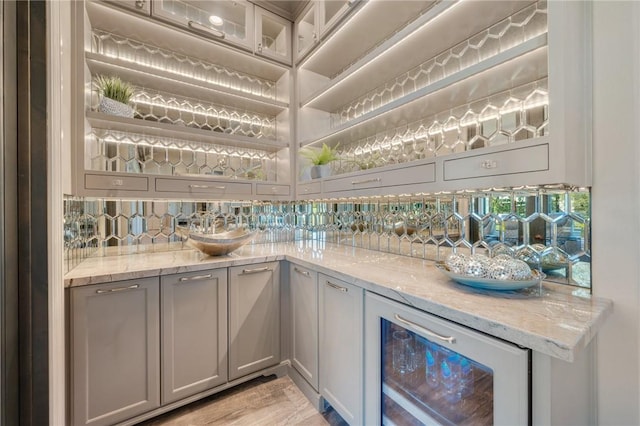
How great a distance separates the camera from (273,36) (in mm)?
2375

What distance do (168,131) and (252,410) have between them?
183 centimetres

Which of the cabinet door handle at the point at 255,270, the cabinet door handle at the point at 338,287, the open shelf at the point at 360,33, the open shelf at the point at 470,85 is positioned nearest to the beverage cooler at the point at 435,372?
the cabinet door handle at the point at 338,287

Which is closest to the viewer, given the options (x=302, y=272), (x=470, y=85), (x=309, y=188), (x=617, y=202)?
(x=617, y=202)

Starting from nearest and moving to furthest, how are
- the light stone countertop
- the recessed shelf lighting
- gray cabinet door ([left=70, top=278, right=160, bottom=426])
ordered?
the light stone countertop < gray cabinet door ([left=70, top=278, right=160, bottom=426]) < the recessed shelf lighting

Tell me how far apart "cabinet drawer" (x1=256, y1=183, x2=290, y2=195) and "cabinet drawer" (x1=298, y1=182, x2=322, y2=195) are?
0.40ft

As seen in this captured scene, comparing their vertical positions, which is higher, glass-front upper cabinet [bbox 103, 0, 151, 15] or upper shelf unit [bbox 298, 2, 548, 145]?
glass-front upper cabinet [bbox 103, 0, 151, 15]

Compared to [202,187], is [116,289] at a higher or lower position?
lower

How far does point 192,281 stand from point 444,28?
1.90 m

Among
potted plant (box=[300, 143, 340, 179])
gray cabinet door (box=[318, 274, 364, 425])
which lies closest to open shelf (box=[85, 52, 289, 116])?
potted plant (box=[300, 143, 340, 179])

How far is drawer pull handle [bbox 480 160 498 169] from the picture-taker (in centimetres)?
101

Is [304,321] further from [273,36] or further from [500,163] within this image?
[273,36]

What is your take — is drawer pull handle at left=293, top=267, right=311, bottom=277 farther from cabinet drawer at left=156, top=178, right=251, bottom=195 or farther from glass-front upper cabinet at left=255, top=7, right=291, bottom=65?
glass-front upper cabinet at left=255, top=7, right=291, bottom=65

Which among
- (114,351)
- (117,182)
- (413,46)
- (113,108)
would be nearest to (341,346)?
(114,351)

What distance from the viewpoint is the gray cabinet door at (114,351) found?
1.25 metres
